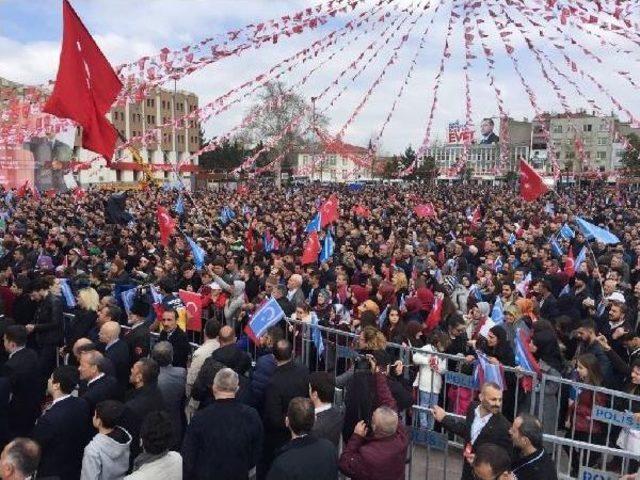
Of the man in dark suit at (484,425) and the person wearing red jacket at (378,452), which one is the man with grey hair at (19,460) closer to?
the person wearing red jacket at (378,452)

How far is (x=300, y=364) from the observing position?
5801 mm

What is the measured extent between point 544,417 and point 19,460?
4711 mm

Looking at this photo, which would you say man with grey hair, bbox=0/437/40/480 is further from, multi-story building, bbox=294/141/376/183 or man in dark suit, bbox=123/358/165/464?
multi-story building, bbox=294/141/376/183

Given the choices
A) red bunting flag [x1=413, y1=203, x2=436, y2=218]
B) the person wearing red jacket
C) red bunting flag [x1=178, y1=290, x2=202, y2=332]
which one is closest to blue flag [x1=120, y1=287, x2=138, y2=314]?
red bunting flag [x1=178, y1=290, x2=202, y2=332]

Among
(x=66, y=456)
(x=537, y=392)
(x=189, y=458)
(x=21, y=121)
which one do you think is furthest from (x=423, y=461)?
(x=21, y=121)

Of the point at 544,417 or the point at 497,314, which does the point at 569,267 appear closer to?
the point at 497,314

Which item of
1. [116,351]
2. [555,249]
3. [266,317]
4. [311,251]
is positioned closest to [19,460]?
[116,351]

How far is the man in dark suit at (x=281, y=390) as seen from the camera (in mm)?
5543

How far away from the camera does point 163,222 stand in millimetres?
15188

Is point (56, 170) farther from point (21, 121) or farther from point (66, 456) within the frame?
point (66, 456)

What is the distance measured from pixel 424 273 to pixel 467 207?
18681mm

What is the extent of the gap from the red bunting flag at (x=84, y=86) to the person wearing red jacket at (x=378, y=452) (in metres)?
6.63

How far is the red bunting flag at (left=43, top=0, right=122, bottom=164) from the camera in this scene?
A: 361 inches

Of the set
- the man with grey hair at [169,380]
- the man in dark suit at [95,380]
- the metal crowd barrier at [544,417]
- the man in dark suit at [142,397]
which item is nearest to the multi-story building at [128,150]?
the man with grey hair at [169,380]
